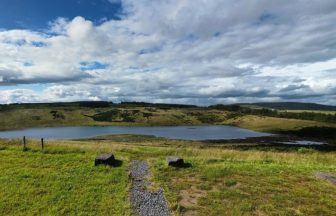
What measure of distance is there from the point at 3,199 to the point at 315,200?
14.9 meters

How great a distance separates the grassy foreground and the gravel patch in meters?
0.40

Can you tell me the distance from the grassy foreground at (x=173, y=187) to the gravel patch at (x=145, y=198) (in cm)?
40


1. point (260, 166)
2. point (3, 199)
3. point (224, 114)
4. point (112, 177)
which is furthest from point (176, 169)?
point (224, 114)

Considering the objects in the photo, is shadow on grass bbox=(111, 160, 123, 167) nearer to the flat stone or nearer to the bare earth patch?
the bare earth patch

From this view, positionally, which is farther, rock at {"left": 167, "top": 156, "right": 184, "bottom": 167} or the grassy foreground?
rock at {"left": 167, "top": 156, "right": 184, "bottom": 167}

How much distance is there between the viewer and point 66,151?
91.4ft

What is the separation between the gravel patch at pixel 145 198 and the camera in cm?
1396

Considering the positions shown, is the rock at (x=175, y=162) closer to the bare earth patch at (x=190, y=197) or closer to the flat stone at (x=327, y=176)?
the bare earth patch at (x=190, y=197)

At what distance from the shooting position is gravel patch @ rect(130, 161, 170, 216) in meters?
14.0

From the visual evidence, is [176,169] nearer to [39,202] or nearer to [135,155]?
[135,155]

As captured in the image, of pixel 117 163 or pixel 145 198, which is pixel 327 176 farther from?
pixel 117 163

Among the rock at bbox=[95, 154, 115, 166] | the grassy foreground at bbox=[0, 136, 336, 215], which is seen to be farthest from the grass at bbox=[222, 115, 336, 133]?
the rock at bbox=[95, 154, 115, 166]

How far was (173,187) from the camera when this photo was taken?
57.4 ft

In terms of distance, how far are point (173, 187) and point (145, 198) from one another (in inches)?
90.8
